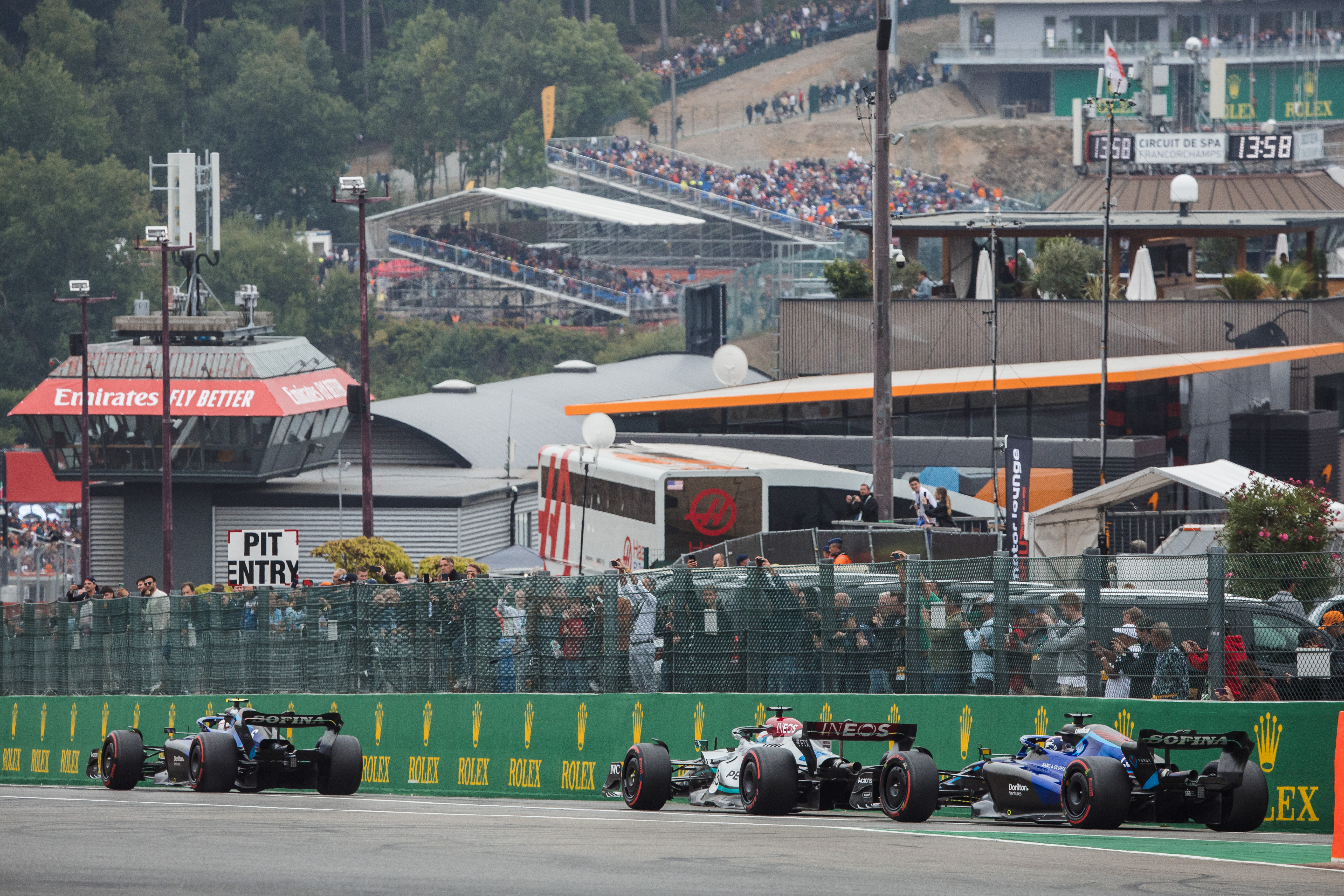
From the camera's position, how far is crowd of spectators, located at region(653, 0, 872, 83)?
155 meters

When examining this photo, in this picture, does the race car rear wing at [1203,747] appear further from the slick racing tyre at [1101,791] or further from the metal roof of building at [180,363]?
the metal roof of building at [180,363]

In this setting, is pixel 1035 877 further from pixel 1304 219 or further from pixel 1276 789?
pixel 1304 219

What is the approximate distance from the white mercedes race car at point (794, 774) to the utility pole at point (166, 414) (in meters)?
29.4

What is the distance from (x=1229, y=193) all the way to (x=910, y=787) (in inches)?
2328

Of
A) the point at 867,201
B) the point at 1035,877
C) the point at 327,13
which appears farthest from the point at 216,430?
the point at 327,13

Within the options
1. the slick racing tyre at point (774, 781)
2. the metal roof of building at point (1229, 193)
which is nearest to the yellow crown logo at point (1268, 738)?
the slick racing tyre at point (774, 781)

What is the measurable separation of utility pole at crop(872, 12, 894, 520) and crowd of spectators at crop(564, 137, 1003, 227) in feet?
265

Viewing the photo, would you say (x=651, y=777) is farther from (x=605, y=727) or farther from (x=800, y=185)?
(x=800, y=185)

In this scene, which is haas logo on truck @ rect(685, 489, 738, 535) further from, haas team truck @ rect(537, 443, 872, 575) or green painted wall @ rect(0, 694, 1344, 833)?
green painted wall @ rect(0, 694, 1344, 833)

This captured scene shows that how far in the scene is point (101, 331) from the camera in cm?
11981

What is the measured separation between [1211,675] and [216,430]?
43.5 metres

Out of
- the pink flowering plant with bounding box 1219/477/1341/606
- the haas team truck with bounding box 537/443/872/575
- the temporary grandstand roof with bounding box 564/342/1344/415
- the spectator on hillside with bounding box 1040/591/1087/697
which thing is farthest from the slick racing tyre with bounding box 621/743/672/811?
the temporary grandstand roof with bounding box 564/342/1344/415

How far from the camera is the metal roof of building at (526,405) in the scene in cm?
6475

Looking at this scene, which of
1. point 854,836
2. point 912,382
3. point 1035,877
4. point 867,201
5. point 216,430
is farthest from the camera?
point 867,201
